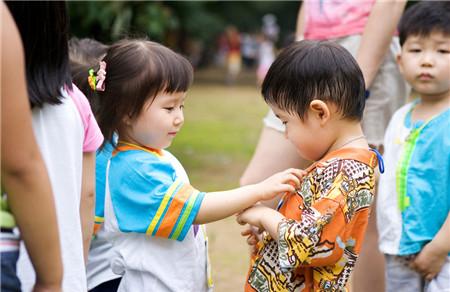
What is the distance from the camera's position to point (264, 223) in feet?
8.00

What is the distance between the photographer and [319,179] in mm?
2398

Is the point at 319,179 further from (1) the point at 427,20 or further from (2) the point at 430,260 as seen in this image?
(1) the point at 427,20

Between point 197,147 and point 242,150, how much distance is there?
62cm

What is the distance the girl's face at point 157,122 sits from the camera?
2.60m

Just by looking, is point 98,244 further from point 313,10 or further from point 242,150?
point 242,150

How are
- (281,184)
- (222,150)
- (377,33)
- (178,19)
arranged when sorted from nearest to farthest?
1. (281,184)
2. (377,33)
3. (222,150)
4. (178,19)

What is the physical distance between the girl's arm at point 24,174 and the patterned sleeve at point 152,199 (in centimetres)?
55

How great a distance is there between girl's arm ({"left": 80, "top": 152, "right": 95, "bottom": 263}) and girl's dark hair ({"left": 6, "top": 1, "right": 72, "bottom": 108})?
0.37 meters

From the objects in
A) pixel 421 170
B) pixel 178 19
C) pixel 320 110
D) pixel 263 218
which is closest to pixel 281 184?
pixel 263 218

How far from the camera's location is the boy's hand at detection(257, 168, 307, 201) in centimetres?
243

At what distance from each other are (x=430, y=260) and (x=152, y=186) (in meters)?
1.24

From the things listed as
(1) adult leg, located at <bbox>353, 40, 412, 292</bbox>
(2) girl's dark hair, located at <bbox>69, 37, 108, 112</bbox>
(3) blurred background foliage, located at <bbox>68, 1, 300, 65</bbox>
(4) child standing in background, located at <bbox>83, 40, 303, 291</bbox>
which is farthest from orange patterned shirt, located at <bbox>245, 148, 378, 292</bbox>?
(1) adult leg, located at <bbox>353, 40, 412, 292</bbox>

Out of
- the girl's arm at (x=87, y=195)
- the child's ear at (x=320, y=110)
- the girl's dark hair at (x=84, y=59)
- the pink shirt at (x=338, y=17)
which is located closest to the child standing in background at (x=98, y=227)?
the girl's dark hair at (x=84, y=59)

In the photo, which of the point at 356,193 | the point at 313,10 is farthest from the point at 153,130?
the point at 313,10
